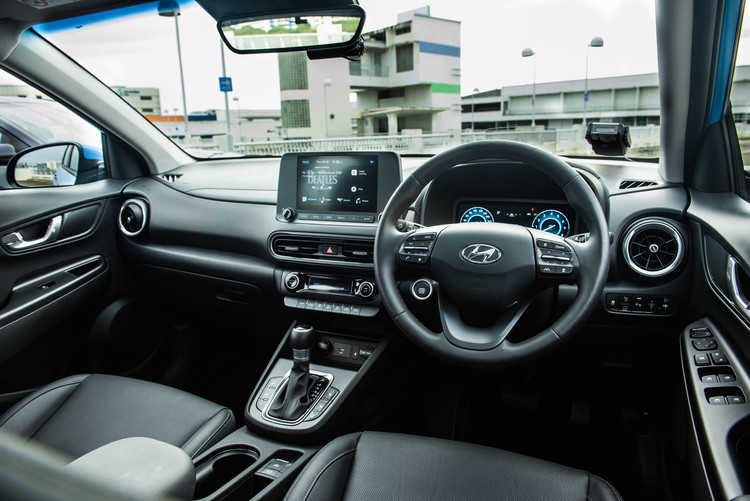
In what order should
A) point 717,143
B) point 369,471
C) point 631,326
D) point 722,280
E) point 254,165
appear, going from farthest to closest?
point 254,165 < point 631,326 < point 717,143 < point 722,280 < point 369,471

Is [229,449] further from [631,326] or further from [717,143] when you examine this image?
[717,143]

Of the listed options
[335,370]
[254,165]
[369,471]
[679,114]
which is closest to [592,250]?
[679,114]

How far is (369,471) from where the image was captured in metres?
1.48

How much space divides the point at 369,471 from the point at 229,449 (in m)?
0.71

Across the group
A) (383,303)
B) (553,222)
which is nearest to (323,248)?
(383,303)

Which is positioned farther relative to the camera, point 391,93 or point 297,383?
point 391,93

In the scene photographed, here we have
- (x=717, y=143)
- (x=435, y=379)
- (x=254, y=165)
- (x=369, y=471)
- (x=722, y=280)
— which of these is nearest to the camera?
(x=369, y=471)

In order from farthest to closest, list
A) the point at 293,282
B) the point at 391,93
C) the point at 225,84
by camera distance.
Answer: the point at 391,93, the point at 225,84, the point at 293,282

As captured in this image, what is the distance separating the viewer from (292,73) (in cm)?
307

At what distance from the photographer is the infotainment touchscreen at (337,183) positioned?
223 centimetres

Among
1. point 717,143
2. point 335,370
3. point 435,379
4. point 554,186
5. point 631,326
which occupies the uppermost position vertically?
point 717,143

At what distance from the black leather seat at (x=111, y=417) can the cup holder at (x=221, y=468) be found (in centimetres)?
6

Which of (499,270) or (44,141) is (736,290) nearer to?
(499,270)

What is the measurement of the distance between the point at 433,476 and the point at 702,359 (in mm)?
885
